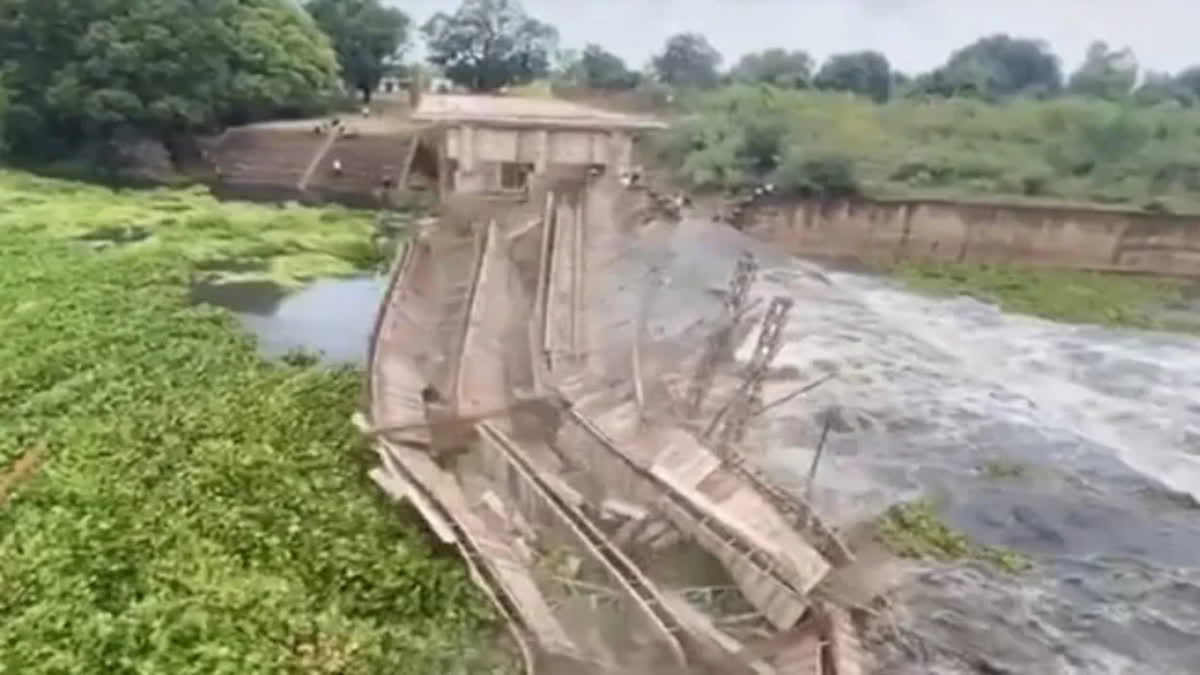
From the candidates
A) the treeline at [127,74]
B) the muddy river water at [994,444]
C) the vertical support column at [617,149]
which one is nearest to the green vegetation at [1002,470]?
the muddy river water at [994,444]

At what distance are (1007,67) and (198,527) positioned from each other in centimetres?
4506

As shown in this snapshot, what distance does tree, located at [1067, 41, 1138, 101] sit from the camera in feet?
134

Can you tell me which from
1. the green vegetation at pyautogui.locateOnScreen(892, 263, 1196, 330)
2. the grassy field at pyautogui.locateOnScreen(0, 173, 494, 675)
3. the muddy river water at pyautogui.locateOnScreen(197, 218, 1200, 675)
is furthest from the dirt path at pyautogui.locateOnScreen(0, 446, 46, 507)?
the green vegetation at pyautogui.locateOnScreen(892, 263, 1196, 330)

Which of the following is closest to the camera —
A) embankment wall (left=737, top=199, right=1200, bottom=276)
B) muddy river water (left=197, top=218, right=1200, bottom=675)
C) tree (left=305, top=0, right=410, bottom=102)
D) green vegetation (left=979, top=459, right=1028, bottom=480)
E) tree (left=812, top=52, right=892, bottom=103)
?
muddy river water (left=197, top=218, right=1200, bottom=675)

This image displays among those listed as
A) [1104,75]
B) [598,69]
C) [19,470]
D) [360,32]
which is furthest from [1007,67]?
[19,470]

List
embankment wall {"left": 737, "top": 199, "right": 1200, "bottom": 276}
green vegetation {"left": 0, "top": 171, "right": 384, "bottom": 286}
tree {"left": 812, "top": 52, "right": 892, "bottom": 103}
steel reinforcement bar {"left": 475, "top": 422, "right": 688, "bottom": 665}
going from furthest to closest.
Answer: tree {"left": 812, "top": 52, "right": 892, "bottom": 103} < embankment wall {"left": 737, "top": 199, "right": 1200, "bottom": 276} < green vegetation {"left": 0, "top": 171, "right": 384, "bottom": 286} < steel reinforcement bar {"left": 475, "top": 422, "right": 688, "bottom": 665}

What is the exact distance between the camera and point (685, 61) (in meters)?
45.7

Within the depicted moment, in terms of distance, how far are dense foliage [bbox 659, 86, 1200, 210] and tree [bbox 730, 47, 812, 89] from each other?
300 inches

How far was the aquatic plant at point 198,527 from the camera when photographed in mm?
7527

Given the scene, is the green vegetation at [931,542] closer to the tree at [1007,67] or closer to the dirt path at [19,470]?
the dirt path at [19,470]

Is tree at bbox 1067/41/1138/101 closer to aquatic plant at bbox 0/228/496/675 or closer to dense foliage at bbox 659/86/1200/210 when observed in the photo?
dense foliage at bbox 659/86/1200/210

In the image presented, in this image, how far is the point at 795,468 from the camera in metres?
12.1

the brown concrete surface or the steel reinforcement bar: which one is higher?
the brown concrete surface

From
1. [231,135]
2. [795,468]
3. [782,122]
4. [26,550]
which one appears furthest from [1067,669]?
[231,135]
